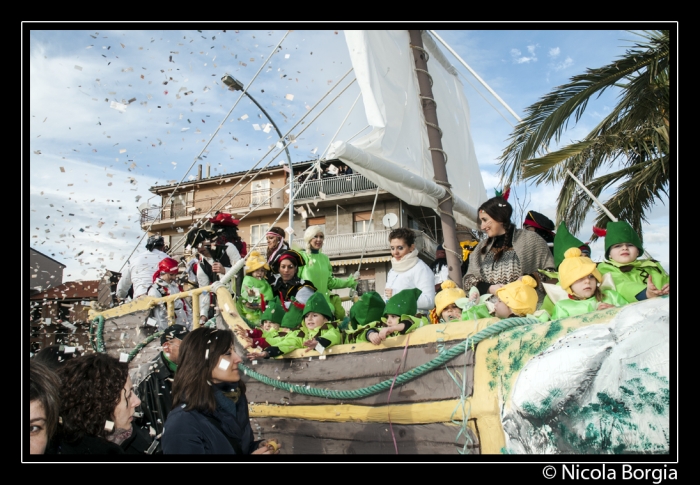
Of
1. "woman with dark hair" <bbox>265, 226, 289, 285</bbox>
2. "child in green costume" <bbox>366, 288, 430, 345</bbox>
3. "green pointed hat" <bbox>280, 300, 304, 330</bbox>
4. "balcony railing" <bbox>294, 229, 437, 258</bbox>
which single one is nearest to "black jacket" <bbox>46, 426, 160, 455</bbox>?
"child in green costume" <bbox>366, 288, 430, 345</bbox>

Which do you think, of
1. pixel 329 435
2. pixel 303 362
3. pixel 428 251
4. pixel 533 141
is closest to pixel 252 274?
pixel 303 362

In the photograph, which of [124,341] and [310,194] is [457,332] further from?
[310,194]

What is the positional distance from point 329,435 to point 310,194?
23685 millimetres

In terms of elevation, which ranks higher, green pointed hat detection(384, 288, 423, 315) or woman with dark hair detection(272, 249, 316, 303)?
woman with dark hair detection(272, 249, 316, 303)

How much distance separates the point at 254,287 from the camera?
595 centimetres

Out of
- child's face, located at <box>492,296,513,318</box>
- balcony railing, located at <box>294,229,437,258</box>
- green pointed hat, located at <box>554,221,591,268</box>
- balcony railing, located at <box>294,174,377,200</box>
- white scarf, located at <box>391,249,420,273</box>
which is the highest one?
balcony railing, located at <box>294,174,377,200</box>

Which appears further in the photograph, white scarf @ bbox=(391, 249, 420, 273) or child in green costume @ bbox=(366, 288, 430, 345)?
white scarf @ bbox=(391, 249, 420, 273)

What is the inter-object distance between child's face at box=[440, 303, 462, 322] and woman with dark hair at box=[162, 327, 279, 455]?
5.35 feet

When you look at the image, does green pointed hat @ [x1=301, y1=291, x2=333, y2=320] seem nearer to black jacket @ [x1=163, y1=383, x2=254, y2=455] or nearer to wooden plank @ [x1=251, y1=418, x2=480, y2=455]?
wooden plank @ [x1=251, y1=418, x2=480, y2=455]

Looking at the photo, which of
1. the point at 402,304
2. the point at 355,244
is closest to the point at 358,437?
the point at 402,304

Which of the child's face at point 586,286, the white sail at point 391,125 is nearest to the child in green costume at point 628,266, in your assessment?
the child's face at point 586,286

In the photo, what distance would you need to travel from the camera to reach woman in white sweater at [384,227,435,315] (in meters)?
5.05

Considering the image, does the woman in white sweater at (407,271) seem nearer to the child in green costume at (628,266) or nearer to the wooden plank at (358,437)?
the wooden plank at (358,437)
